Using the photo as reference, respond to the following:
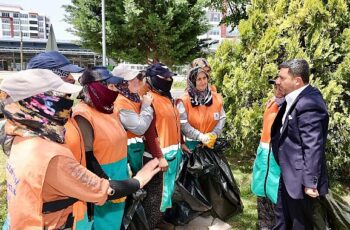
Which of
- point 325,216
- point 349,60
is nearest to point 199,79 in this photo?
point 325,216

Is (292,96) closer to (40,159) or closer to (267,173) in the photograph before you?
(267,173)

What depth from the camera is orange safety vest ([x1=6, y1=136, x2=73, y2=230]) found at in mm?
1409

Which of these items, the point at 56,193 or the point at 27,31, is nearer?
the point at 56,193

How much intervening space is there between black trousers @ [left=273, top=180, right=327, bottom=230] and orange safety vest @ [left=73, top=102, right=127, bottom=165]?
153 centimetres

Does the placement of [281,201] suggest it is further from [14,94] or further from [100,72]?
[14,94]

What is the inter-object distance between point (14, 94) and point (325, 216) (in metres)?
2.81

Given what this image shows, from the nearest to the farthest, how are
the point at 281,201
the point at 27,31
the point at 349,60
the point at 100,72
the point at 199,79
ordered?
the point at 100,72
the point at 281,201
the point at 199,79
the point at 349,60
the point at 27,31

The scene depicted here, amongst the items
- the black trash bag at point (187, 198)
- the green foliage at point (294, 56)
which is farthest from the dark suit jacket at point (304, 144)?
the green foliage at point (294, 56)

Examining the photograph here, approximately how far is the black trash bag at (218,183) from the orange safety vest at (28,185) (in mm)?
2426

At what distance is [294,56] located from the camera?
15.2 feet

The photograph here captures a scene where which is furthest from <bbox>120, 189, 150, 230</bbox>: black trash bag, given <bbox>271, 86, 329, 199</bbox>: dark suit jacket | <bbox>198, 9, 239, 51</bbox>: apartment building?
<bbox>198, 9, 239, 51</bbox>: apartment building

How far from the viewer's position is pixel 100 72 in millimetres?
2383

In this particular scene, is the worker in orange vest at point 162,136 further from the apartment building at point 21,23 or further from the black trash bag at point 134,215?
the apartment building at point 21,23

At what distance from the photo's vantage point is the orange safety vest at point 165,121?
3234 mm
